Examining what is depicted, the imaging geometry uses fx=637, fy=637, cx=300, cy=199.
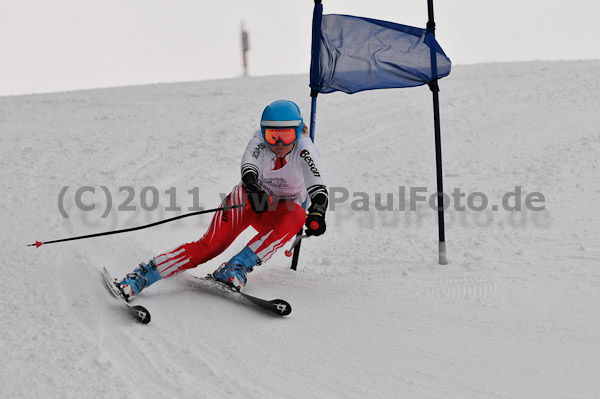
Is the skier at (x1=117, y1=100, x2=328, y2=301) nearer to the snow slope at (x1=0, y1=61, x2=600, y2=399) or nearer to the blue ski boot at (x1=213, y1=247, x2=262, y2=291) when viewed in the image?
the blue ski boot at (x1=213, y1=247, x2=262, y2=291)

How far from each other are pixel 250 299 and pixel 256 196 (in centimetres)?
72

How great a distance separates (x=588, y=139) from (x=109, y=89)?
9.52 metres

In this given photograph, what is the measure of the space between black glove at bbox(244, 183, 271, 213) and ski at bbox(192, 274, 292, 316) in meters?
0.58

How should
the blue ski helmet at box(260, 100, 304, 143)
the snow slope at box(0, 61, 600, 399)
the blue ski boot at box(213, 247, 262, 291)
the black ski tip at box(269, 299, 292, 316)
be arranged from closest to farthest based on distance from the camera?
1. the snow slope at box(0, 61, 600, 399)
2. the black ski tip at box(269, 299, 292, 316)
3. the blue ski boot at box(213, 247, 262, 291)
4. the blue ski helmet at box(260, 100, 304, 143)

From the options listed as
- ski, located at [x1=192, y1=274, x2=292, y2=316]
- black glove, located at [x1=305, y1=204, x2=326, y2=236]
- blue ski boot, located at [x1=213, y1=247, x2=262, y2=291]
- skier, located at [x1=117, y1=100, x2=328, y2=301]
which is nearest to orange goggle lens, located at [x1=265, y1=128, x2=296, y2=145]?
skier, located at [x1=117, y1=100, x2=328, y2=301]

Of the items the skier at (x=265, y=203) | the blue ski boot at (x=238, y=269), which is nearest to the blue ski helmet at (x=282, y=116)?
the skier at (x=265, y=203)

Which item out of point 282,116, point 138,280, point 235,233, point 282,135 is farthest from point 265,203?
point 138,280

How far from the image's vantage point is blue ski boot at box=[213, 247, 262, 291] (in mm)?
4461

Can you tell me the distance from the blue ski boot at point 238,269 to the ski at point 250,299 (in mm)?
35

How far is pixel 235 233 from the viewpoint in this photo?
15.6ft

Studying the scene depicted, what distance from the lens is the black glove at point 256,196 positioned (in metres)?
4.46

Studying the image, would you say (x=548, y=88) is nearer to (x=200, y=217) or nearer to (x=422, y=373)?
(x=200, y=217)

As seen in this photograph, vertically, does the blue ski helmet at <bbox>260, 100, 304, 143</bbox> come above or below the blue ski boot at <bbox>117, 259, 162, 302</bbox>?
above

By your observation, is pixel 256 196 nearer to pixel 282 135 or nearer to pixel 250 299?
pixel 282 135
